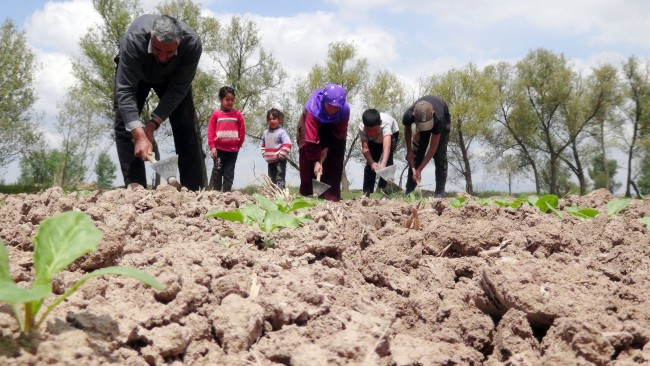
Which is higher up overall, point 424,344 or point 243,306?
point 243,306

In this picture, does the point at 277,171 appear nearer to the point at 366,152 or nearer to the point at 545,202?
the point at 366,152

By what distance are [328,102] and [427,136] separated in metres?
2.84

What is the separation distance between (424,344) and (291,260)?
563mm

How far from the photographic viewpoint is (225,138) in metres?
8.59

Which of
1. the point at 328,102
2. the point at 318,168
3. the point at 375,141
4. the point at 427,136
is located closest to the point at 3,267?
the point at 328,102

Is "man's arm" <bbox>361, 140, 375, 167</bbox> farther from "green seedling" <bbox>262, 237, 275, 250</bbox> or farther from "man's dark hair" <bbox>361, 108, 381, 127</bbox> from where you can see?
"green seedling" <bbox>262, 237, 275, 250</bbox>

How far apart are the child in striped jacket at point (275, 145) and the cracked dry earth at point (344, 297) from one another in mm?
6936

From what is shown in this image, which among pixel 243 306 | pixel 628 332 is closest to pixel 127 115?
pixel 243 306

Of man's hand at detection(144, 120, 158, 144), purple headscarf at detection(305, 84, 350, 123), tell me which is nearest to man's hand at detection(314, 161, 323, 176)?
purple headscarf at detection(305, 84, 350, 123)

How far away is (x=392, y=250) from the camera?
214 centimetres

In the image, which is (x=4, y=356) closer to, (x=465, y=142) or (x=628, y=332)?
(x=628, y=332)

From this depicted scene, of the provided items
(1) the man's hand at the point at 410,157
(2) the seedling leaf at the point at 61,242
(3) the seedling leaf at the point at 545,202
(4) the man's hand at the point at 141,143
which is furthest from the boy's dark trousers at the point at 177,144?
(1) the man's hand at the point at 410,157

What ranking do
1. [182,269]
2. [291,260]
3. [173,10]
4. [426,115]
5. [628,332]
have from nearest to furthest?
[628,332] → [182,269] → [291,260] → [426,115] → [173,10]

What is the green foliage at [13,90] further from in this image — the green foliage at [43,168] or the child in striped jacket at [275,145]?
the child in striped jacket at [275,145]
